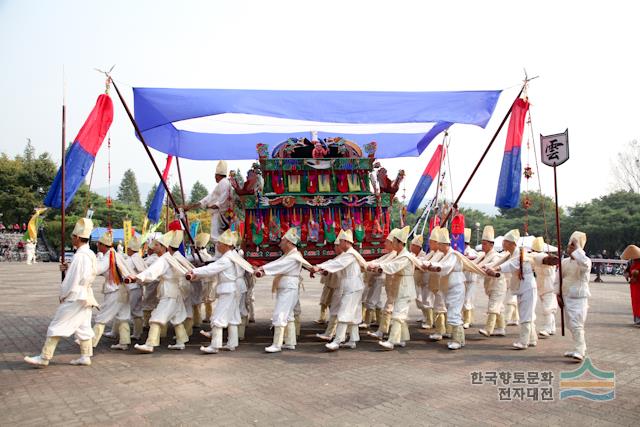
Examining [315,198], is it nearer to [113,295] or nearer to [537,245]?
[113,295]

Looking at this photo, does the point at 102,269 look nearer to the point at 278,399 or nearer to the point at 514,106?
the point at 278,399

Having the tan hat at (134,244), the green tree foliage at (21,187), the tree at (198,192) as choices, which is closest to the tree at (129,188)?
the tree at (198,192)

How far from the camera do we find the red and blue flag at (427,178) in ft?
35.8

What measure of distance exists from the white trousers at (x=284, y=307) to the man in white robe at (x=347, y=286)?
0.58 m

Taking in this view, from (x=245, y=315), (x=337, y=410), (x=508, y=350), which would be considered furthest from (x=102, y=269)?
(x=508, y=350)

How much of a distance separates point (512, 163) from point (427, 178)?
2.63 meters

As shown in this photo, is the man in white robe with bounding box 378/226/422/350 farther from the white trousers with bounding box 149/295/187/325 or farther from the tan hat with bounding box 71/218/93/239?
the tan hat with bounding box 71/218/93/239

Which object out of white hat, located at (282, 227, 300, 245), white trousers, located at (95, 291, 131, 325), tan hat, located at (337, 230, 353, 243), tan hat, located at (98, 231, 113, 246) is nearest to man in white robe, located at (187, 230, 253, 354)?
white hat, located at (282, 227, 300, 245)

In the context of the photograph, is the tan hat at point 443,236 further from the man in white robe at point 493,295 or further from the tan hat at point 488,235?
the tan hat at point 488,235

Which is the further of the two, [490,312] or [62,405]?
[490,312]

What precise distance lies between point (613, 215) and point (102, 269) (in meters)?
35.7

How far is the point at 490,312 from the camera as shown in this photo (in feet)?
29.4

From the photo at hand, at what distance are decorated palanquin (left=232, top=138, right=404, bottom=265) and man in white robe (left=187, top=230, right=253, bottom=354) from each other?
2.32 ft

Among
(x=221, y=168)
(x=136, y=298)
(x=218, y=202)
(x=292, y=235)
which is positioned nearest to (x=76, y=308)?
(x=136, y=298)
